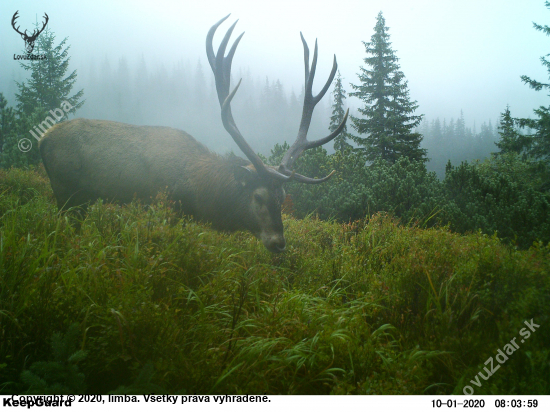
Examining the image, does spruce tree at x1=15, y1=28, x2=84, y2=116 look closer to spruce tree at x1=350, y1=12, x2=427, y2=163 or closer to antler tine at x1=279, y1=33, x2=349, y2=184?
antler tine at x1=279, y1=33, x2=349, y2=184

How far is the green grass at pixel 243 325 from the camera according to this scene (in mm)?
1521

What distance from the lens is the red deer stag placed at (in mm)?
4355

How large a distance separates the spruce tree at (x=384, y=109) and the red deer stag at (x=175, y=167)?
14353 millimetres

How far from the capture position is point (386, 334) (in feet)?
6.66

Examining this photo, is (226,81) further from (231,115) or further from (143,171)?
(143,171)

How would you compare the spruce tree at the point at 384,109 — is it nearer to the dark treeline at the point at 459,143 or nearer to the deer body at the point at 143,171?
the dark treeline at the point at 459,143

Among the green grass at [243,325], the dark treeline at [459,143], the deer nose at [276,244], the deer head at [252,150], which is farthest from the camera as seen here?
the dark treeline at [459,143]

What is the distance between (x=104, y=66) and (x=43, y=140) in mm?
2279

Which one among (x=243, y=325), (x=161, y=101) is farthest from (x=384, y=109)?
(x=243, y=325)

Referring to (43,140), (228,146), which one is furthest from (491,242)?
(43,140)

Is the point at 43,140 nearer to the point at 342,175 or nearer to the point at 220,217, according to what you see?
the point at 220,217

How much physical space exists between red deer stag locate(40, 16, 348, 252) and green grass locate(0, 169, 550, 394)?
5.18ft

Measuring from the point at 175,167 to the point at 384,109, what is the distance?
55.1 feet

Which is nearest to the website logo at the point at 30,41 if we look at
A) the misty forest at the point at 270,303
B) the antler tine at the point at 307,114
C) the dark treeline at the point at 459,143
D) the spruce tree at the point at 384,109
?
the misty forest at the point at 270,303
